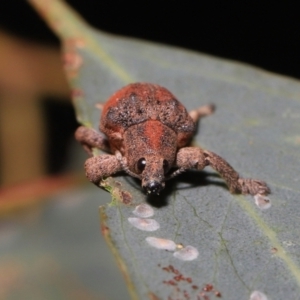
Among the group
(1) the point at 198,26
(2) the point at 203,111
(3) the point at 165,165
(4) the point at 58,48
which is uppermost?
(1) the point at 198,26

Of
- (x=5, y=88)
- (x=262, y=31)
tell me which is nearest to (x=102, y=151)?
(x=5, y=88)

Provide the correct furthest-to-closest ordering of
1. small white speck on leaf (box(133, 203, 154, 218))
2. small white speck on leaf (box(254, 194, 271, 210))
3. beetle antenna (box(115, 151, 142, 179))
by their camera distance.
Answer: beetle antenna (box(115, 151, 142, 179)), small white speck on leaf (box(254, 194, 271, 210)), small white speck on leaf (box(133, 203, 154, 218))

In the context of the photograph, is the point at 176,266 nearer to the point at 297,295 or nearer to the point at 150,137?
the point at 297,295

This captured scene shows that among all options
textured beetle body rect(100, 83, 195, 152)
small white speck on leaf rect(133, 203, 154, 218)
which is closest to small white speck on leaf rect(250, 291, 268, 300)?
small white speck on leaf rect(133, 203, 154, 218)

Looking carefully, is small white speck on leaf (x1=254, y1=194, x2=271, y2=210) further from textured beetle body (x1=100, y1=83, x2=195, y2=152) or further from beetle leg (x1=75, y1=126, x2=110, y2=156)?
beetle leg (x1=75, y1=126, x2=110, y2=156)

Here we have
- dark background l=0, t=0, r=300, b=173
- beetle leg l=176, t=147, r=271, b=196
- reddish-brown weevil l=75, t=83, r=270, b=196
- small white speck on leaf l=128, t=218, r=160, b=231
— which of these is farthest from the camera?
dark background l=0, t=0, r=300, b=173

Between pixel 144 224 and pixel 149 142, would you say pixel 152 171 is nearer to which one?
pixel 149 142

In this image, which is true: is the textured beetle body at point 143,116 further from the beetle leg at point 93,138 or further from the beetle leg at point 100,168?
the beetle leg at point 100,168

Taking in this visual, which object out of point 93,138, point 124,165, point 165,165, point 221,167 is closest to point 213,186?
point 221,167
